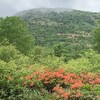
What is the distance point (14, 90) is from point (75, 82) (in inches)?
128

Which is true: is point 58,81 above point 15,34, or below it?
below

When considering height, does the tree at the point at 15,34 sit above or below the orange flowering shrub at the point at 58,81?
above

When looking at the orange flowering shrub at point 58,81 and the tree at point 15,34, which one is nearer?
the orange flowering shrub at point 58,81

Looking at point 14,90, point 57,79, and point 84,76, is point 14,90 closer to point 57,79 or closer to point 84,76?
point 57,79

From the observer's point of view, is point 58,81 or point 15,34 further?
point 15,34

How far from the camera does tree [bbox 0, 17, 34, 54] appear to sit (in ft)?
179

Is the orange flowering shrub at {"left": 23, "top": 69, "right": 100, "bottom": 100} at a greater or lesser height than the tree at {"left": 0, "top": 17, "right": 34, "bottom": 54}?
lesser

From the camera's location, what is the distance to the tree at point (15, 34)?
54.4 m

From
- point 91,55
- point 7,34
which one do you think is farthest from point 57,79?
point 7,34

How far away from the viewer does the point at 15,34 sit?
54812 millimetres

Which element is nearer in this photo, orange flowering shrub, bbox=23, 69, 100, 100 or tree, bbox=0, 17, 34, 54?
orange flowering shrub, bbox=23, 69, 100, 100

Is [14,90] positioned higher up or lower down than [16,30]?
lower down

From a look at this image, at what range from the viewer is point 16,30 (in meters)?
55.6

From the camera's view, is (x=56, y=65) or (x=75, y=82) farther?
(x=56, y=65)
